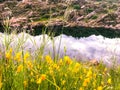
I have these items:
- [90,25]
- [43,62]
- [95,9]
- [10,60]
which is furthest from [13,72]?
[95,9]

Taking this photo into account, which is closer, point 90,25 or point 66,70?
point 66,70

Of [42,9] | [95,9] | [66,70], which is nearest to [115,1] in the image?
[95,9]

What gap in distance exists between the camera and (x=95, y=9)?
130 meters

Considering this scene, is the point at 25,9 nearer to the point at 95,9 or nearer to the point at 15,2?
the point at 15,2

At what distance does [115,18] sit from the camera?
121m

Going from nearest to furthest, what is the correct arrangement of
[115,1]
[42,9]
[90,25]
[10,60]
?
[10,60] → [90,25] → [42,9] → [115,1]

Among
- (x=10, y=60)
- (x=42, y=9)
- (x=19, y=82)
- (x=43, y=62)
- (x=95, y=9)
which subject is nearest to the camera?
(x=19, y=82)

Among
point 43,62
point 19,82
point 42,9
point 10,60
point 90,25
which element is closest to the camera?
point 19,82

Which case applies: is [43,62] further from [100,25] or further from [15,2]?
[15,2]

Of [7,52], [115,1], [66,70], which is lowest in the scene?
[115,1]

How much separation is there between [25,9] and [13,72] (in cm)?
11767

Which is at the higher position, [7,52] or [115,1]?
[7,52]

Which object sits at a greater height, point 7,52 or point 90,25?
point 7,52

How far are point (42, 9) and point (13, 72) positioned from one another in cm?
11592
